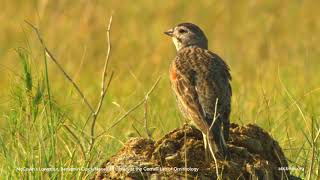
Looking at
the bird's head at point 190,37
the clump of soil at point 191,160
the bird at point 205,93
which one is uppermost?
the bird's head at point 190,37

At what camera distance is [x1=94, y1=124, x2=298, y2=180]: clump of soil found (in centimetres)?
711

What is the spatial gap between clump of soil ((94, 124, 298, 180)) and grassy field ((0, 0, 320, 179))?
1.14 ft

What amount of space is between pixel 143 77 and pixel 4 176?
6.48m

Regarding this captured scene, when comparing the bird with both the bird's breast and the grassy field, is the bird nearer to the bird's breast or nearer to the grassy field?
the bird's breast

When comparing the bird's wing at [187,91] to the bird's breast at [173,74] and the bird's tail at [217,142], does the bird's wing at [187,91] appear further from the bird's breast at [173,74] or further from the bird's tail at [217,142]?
the bird's tail at [217,142]

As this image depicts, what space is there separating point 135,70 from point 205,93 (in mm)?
6021

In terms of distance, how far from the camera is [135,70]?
14.1 m

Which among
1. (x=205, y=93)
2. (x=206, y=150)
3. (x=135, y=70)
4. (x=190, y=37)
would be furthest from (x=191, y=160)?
(x=135, y=70)

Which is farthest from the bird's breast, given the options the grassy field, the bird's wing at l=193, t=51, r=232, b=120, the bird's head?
the bird's head

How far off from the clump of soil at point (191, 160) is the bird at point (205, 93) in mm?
100

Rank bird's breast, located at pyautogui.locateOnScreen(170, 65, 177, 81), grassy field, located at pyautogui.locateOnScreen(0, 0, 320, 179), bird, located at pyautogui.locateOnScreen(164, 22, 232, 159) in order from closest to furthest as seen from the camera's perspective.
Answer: bird, located at pyautogui.locateOnScreen(164, 22, 232, 159), grassy field, located at pyautogui.locateOnScreen(0, 0, 320, 179), bird's breast, located at pyautogui.locateOnScreen(170, 65, 177, 81)

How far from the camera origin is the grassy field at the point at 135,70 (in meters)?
7.77

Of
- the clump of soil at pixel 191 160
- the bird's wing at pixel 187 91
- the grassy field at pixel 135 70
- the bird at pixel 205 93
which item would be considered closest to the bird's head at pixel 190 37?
the grassy field at pixel 135 70

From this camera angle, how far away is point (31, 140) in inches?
306
